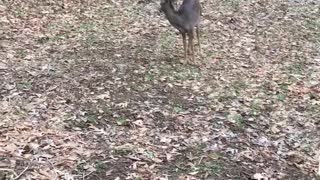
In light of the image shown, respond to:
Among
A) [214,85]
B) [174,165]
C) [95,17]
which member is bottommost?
[174,165]

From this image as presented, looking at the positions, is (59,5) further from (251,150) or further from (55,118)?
(251,150)

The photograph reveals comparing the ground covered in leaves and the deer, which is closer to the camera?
the ground covered in leaves

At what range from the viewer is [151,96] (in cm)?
619

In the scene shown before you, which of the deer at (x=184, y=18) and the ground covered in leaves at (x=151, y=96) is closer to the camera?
the ground covered in leaves at (x=151, y=96)

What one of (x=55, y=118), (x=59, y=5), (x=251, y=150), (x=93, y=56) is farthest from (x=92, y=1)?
(x=251, y=150)

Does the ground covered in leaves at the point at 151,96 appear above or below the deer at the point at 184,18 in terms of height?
below

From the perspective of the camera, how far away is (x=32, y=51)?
7520 millimetres

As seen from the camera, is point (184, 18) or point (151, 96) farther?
point (184, 18)

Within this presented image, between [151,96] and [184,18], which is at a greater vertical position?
[184,18]

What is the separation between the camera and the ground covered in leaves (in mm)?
4699

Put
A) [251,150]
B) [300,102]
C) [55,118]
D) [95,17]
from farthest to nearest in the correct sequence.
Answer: [95,17], [300,102], [55,118], [251,150]

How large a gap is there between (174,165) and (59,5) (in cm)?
607

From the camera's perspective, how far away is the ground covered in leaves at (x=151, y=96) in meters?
4.70

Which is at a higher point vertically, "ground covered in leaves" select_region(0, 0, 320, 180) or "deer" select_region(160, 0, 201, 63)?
"deer" select_region(160, 0, 201, 63)
